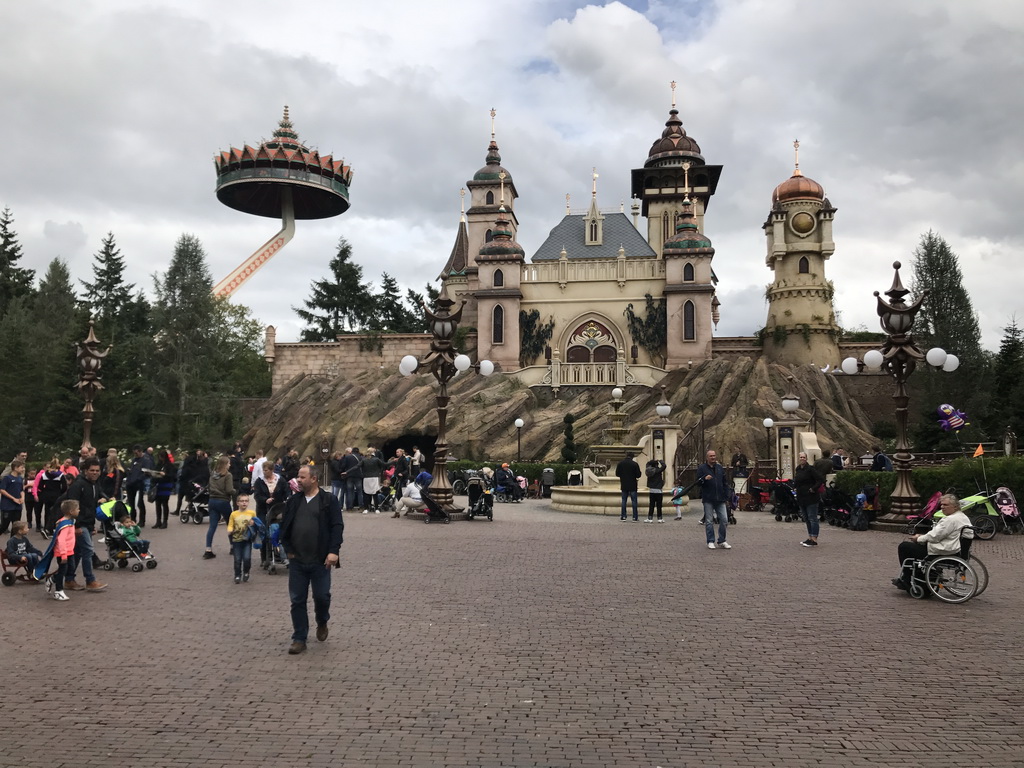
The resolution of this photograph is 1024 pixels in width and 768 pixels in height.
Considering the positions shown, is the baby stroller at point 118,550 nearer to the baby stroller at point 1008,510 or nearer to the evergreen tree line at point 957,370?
the baby stroller at point 1008,510

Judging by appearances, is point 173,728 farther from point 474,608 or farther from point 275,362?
point 275,362

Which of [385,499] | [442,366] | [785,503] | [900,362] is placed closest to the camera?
[900,362]

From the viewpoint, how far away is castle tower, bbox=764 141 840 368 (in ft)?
157

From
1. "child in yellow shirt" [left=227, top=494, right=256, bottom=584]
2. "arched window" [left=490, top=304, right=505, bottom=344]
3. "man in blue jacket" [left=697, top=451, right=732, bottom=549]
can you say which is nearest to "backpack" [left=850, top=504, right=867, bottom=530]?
"man in blue jacket" [left=697, top=451, right=732, bottom=549]

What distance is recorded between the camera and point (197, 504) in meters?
18.8

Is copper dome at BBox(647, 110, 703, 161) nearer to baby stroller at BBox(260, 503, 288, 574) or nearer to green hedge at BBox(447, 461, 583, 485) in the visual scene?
green hedge at BBox(447, 461, 583, 485)

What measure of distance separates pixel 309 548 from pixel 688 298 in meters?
44.7

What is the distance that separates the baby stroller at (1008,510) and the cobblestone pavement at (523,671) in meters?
4.92

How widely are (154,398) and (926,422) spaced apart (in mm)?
42786

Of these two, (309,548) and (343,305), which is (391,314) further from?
(309,548)

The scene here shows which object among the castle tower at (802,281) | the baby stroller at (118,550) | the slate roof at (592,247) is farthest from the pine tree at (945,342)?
the baby stroller at (118,550)

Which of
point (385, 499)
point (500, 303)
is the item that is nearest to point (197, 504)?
point (385, 499)

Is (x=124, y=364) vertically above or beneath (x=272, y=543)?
above

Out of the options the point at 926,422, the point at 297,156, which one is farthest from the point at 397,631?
the point at 297,156
